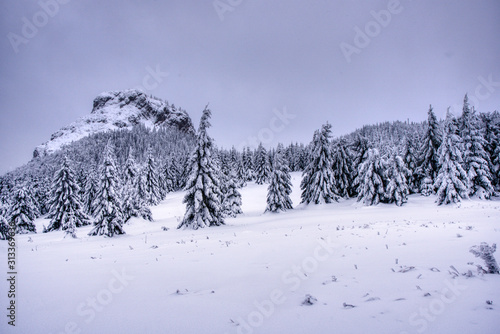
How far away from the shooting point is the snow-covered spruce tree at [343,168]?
41.4 m

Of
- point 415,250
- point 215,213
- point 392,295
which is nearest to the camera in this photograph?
point 392,295

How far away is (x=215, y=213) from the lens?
2284cm

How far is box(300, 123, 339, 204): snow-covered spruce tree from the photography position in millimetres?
35969

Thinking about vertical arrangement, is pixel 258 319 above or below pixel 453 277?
below

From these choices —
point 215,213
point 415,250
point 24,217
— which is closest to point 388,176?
point 215,213

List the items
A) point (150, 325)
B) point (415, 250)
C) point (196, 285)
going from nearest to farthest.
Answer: point (150, 325) → point (196, 285) → point (415, 250)

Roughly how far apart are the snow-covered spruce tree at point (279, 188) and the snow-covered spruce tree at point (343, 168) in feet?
36.3

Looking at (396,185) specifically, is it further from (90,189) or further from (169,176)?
(169,176)

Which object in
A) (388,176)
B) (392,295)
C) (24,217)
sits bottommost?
(24,217)

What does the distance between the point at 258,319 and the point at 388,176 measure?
3380 cm

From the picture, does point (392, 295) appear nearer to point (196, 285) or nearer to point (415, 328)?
point (415, 328)
